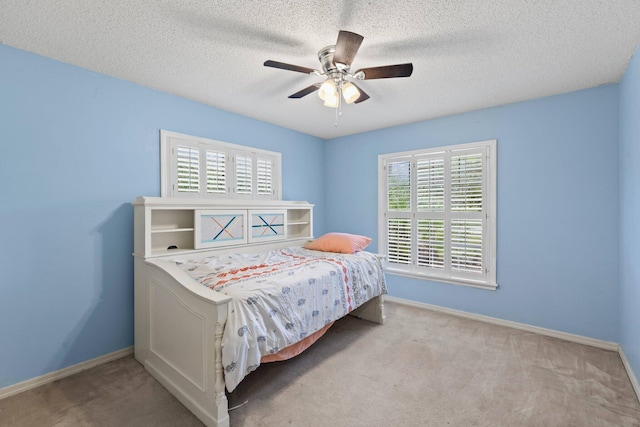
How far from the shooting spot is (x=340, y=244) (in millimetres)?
3299

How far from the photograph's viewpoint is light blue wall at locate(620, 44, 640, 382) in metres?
2.07

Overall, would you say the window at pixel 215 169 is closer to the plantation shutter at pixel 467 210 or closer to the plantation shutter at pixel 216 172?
the plantation shutter at pixel 216 172

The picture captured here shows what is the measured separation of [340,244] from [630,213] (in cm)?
245

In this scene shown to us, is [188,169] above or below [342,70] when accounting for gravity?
below

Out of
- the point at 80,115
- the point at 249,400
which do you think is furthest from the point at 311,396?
the point at 80,115

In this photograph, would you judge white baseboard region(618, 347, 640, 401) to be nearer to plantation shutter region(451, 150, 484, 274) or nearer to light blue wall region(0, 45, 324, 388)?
plantation shutter region(451, 150, 484, 274)

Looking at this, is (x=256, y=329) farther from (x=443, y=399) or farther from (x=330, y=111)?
(x=330, y=111)

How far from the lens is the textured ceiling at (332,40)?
1644 millimetres

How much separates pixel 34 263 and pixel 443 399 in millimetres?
3078

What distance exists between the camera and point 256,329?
178 cm

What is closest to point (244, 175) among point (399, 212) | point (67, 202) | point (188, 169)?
point (188, 169)

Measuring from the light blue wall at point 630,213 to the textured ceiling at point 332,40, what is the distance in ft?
0.87

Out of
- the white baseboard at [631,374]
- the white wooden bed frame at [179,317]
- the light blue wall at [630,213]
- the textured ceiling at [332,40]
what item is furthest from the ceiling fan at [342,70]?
the white baseboard at [631,374]

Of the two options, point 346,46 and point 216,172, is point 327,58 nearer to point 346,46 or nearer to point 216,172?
point 346,46
